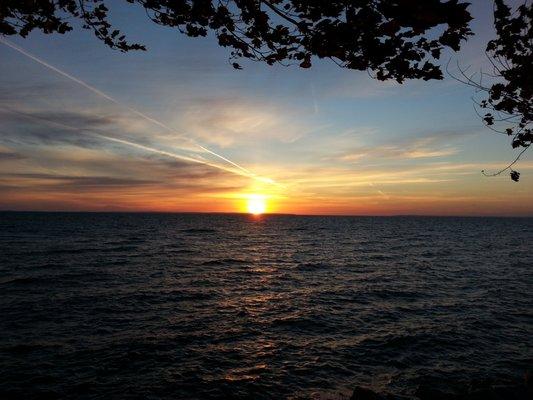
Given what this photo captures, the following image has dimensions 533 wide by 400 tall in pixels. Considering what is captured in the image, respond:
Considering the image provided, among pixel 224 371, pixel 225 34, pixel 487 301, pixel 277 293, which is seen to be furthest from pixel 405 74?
pixel 487 301

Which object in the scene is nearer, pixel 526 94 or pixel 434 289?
pixel 526 94

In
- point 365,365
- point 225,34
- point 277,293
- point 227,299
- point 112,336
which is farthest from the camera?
point 277,293

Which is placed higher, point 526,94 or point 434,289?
point 526,94

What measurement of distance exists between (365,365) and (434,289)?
64.5 feet

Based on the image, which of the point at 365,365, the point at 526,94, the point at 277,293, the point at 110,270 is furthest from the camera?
the point at 110,270

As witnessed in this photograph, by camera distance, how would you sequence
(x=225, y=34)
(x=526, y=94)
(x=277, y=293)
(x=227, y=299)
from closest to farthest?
1. (x=225, y=34)
2. (x=526, y=94)
3. (x=227, y=299)
4. (x=277, y=293)

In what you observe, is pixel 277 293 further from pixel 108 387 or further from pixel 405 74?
pixel 405 74

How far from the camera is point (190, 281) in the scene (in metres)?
35.9

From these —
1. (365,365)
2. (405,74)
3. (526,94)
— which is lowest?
(365,365)

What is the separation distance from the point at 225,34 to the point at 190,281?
3092 centimetres

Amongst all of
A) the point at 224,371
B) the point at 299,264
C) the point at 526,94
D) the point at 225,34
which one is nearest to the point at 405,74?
the point at 225,34

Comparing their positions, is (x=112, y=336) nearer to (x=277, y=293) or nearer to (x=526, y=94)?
(x=277, y=293)

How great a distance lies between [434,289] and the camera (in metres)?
34.1

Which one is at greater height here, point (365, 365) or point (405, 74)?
point (405, 74)
